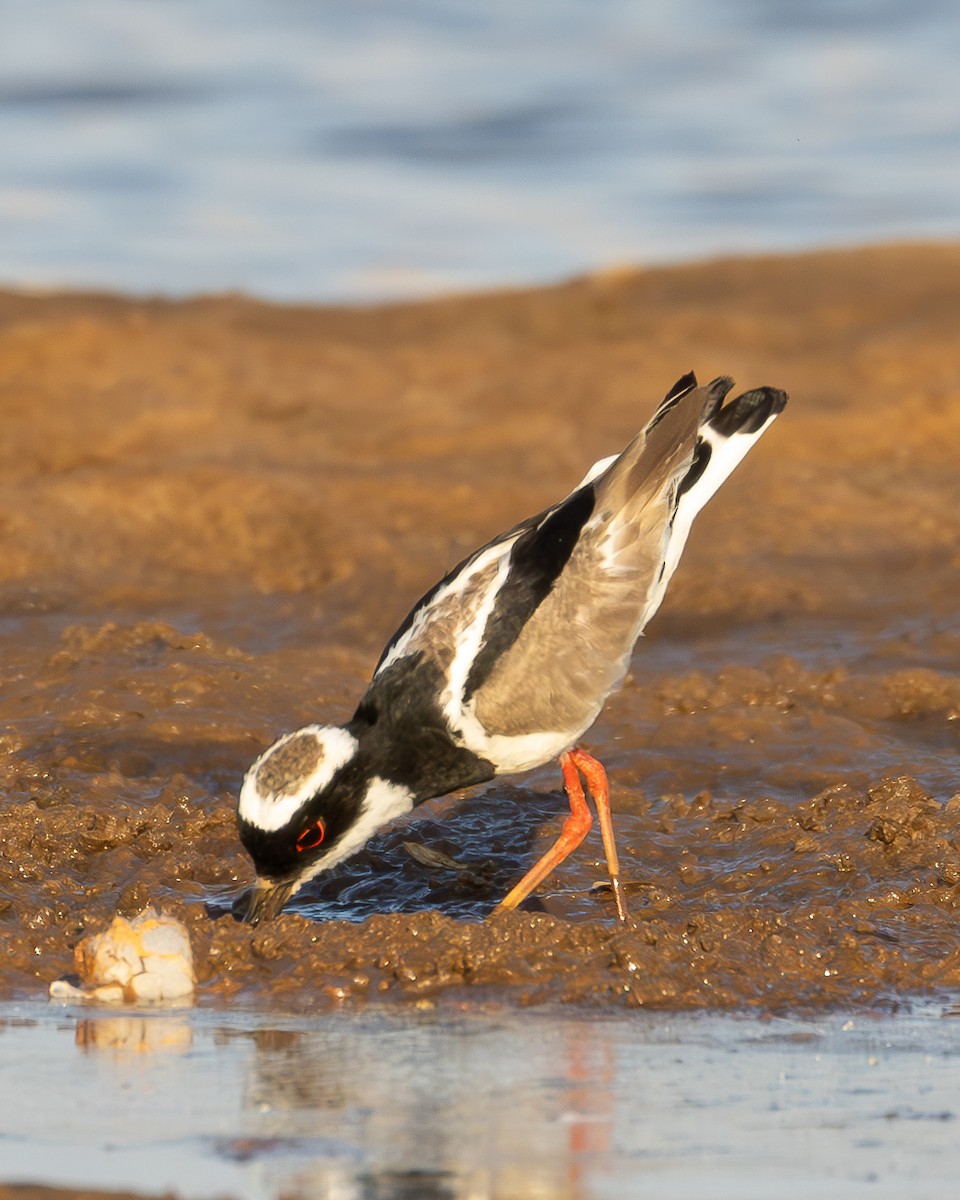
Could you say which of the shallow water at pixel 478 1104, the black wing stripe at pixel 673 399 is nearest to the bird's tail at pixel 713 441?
the black wing stripe at pixel 673 399

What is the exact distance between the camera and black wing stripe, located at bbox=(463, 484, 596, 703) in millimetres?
6598

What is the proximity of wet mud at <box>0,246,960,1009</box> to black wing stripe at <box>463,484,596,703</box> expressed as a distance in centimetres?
94

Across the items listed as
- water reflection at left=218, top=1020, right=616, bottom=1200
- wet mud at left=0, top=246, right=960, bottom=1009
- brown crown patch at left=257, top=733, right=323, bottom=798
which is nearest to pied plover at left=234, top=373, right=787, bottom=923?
brown crown patch at left=257, top=733, right=323, bottom=798

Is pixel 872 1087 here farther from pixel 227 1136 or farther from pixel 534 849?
pixel 534 849

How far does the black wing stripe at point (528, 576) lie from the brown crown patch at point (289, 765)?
604mm

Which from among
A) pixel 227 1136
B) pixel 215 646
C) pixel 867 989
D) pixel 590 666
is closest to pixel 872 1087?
pixel 867 989

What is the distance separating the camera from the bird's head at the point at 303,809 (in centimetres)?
602

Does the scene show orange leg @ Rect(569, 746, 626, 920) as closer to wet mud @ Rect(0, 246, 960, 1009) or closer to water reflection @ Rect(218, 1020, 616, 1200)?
wet mud @ Rect(0, 246, 960, 1009)

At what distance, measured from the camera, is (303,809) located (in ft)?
19.9

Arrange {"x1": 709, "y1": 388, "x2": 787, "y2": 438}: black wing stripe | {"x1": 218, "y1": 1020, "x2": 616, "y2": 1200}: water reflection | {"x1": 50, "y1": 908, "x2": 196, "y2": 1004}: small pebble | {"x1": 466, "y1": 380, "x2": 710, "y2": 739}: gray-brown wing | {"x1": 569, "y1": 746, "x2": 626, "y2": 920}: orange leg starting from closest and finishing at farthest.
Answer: {"x1": 218, "y1": 1020, "x2": 616, "y2": 1200}: water reflection, {"x1": 50, "y1": 908, "x2": 196, "y2": 1004}: small pebble, {"x1": 569, "y1": 746, "x2": 626, "y2": 920}: orange leg, {"x1": 466, "y1": 380, "x2": 710, "y2": 739}: gray-brown wing, {"x1": 709, "y1": 388, "x2": 787, "y2": 438}: black wing stripe

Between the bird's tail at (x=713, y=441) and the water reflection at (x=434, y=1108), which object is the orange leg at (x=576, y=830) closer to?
the bird's tail at (x=713, y=441)

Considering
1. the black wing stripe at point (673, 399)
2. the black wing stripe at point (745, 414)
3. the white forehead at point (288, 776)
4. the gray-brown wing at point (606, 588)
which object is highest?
the black wing stripe at point (673, 399)

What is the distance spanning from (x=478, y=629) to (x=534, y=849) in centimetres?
118

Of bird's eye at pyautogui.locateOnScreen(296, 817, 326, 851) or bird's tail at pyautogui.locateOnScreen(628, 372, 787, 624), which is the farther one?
bird's tail at pyautogui.locateOnScreen(628, 372, 787, 624)
